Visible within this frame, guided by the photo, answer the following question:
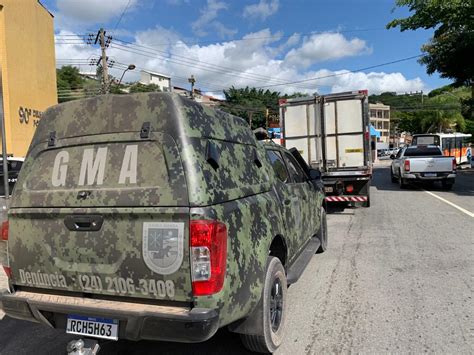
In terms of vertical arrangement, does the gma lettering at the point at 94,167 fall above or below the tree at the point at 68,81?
below

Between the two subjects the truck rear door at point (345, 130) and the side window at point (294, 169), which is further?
the truck rear door at point (345, 130)

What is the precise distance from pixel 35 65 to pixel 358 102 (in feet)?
50.6

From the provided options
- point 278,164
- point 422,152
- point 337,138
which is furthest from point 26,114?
point 278,164

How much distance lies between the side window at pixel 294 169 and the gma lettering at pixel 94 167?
2647 millimetres

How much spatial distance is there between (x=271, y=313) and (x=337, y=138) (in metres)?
8.14

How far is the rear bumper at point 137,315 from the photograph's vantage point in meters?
2.68

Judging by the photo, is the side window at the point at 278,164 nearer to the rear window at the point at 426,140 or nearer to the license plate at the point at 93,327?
the license plate at the point at 93,327

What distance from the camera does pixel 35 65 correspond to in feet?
64.8

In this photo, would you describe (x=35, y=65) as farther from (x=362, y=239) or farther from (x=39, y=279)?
(x=39, y=279)

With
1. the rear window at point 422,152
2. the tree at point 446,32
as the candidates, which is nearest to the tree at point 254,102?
the tree at point 446,32

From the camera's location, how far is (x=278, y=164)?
4922 mm

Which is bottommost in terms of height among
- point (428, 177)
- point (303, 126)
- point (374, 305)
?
point (374, 305)

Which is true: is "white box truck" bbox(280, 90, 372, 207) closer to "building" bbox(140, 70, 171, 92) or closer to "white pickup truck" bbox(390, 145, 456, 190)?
"white pickup truck" bbox(390, 145, 456, 190)

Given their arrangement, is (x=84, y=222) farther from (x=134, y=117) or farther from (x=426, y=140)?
(x=426, y=140)
